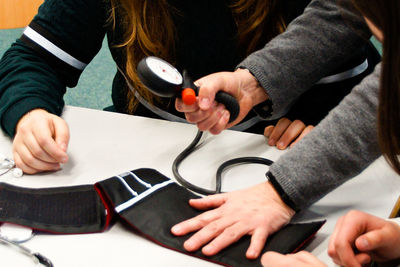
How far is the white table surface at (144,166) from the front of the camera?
0.56 m

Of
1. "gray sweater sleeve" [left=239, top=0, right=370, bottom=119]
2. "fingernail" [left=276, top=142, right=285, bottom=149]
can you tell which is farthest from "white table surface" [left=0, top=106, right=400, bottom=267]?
"gray sweater sleeve" [left=239, top=0, right=370, bottom=119]

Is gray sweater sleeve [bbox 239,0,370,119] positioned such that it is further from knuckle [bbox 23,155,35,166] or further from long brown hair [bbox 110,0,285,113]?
knuckle [bbox 23,155,35,166]

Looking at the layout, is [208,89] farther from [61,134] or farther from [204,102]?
[61,134]

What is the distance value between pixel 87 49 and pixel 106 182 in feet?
1.49

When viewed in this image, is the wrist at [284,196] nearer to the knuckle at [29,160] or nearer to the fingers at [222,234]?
the fingers at [222,234]

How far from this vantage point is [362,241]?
0.52 meters

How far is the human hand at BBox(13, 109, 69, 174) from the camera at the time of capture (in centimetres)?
72

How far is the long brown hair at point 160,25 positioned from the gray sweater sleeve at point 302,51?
0.31ft

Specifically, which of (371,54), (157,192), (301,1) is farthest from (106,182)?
(371,54)

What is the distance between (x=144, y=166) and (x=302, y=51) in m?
0.36

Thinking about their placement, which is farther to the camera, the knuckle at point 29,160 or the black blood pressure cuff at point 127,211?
the knuckle at point 29,160

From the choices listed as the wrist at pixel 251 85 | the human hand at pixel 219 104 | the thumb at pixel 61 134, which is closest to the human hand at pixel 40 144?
the thumb at pixel 61 134

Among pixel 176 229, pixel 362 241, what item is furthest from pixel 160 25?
pixel 362 241

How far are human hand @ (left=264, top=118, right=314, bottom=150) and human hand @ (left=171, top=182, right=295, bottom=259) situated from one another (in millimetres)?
169
